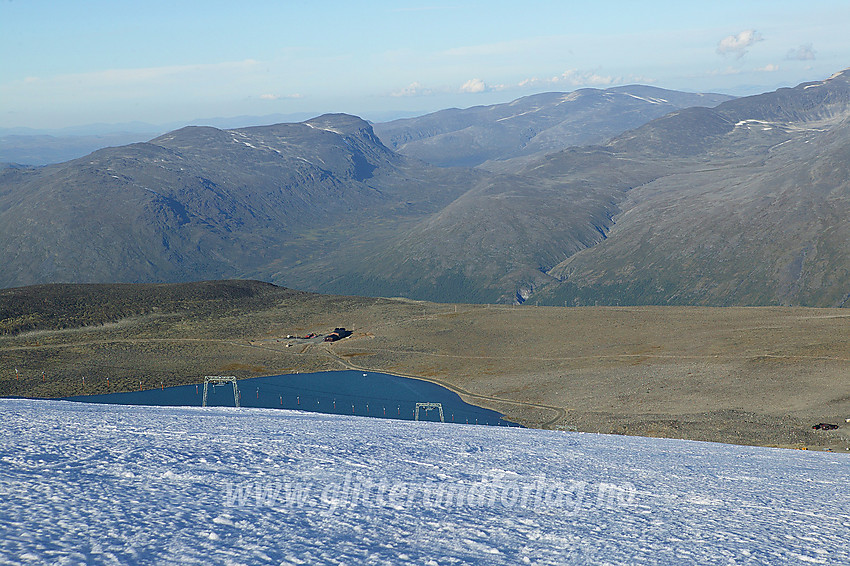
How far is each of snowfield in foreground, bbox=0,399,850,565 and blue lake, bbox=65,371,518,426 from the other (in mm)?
44643

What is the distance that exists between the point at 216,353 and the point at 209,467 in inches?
3214

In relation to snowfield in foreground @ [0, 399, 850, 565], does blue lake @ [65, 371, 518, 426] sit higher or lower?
lower

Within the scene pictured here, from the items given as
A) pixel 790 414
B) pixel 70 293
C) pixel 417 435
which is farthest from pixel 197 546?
pixel 70 293

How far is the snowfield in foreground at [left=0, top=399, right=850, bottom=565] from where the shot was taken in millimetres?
11898

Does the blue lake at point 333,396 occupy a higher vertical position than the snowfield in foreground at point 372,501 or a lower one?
lower

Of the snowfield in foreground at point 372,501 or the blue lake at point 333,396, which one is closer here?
the snowfield in foreground at point 372,501

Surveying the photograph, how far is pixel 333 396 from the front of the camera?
3044 inches

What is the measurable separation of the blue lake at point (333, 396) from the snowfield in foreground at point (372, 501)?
44.6m

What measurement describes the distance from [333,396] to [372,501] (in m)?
63.3

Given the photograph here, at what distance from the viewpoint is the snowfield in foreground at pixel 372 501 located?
39.0 feet

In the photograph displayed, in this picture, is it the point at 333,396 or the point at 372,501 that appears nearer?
the point at 372,501

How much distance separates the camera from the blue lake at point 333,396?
70625 mm

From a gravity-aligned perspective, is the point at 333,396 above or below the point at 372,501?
below

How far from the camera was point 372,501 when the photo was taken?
1538 cm
